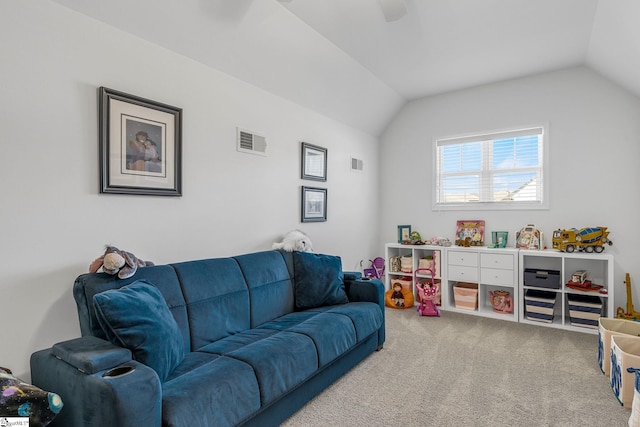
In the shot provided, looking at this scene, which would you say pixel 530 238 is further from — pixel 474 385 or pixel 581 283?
pixel 474 385

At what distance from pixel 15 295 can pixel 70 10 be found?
1.59 m

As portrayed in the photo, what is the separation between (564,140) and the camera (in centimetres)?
399

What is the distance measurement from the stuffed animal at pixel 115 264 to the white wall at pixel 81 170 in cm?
20

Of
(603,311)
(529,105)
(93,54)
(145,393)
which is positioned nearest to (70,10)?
(93,54)

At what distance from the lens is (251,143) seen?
319cm

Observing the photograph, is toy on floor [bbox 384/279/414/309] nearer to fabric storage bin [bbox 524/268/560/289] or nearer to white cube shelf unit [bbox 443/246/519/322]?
white cube shelf unit [bbox 443/246/519/322]

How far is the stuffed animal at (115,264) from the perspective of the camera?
1.87m

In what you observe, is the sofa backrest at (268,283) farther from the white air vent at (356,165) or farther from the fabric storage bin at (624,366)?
the fabric storage bin at (624,366)

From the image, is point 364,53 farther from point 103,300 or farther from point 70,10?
point 103,300

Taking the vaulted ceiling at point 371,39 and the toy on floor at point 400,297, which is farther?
the toy on floor at point 400,297

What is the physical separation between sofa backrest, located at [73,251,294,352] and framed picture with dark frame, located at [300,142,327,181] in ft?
4.09

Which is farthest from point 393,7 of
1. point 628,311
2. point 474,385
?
point 628,311

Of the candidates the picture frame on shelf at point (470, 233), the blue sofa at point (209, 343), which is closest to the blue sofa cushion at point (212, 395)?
the blue sofa at point (209, 343)

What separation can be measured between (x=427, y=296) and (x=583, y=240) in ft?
5.63
